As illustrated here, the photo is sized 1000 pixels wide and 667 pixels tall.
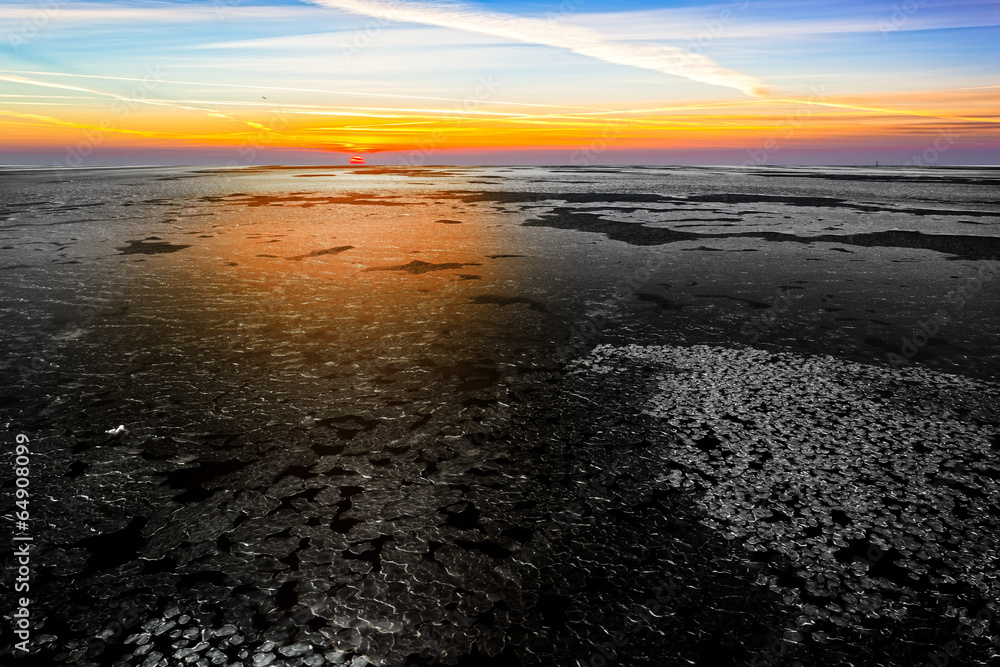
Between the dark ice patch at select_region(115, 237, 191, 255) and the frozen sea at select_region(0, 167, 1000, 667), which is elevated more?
the dark ice patch at select_region(115, 237, 191, 255)

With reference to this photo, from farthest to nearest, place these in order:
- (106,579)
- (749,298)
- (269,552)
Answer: (749,298) < (269,552) < (106,579)

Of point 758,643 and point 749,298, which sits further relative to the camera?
point 749,298

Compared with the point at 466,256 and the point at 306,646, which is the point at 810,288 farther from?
the point at 306,646

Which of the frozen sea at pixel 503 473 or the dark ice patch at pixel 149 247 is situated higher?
the dark ice patch at pixel 149 247

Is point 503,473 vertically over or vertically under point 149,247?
under

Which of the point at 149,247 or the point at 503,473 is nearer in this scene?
the point at 503,473

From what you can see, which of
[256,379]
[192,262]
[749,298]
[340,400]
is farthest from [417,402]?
[192,262]

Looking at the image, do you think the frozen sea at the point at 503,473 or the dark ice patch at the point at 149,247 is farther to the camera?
the dark ice patch at the point at 149,247

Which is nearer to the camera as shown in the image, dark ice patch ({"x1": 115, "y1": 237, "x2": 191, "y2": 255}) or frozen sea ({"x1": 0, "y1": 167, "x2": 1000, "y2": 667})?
frozen sea ({"x1": 0, "y1": 167, "x2": 1000, "y2": 667})
